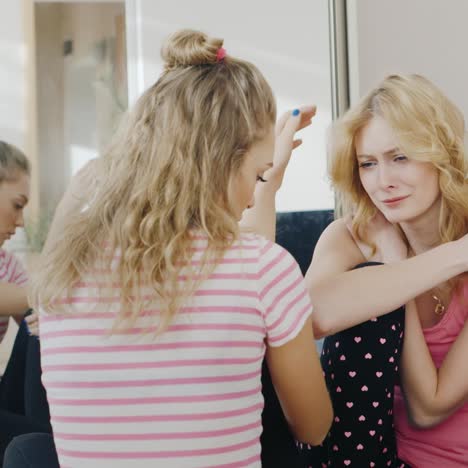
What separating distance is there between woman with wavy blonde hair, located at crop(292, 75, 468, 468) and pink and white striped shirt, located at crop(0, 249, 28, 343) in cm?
93

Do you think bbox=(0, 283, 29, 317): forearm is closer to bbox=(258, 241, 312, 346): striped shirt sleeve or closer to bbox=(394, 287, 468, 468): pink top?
bbox=(394, 287, 468, 468): pink top

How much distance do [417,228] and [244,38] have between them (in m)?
1.51

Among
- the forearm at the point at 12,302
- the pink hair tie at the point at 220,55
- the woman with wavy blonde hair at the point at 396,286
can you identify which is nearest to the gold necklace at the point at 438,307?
the woman with wavy blonde hair at the point at 396,286

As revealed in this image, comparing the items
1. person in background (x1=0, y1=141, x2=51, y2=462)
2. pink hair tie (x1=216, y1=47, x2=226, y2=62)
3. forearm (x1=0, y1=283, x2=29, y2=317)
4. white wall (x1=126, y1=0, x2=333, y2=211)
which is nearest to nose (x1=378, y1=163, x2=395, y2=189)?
pink hair tie (x1=216, y1=47, x2=226, y2=62)

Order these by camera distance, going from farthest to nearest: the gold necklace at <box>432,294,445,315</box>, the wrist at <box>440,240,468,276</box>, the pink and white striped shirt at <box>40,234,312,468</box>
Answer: the gold necklace at <box>432,294,445,315</box>, the wrist at <box>440,240,468,276</box>, the pink and white striped shirt at <box>40,234,312,468</box>

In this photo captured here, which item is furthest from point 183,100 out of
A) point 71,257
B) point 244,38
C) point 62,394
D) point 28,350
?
point 244,38

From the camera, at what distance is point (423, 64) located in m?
2.73

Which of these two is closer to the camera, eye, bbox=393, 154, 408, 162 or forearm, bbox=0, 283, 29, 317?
eye, bbox=393, 154, 408, 162

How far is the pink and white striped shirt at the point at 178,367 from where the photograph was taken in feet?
2.84

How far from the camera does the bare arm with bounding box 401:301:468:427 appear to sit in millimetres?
1216

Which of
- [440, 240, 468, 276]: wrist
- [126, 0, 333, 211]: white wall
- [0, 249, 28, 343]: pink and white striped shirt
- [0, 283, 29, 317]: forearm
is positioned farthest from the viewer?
[126, 0, 333, 211]: white wall

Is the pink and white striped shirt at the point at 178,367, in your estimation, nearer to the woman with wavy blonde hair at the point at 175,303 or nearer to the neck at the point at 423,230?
the woman with wavy blonde hair at the point at 175,303

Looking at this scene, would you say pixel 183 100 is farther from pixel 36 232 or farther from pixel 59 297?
pixel 36 232

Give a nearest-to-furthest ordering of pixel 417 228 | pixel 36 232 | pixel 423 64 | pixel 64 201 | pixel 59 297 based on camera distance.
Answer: pixel 59 297 → pixel 64 201 → pixel 417 228 → pixel 36 232 → pixel 423 64
